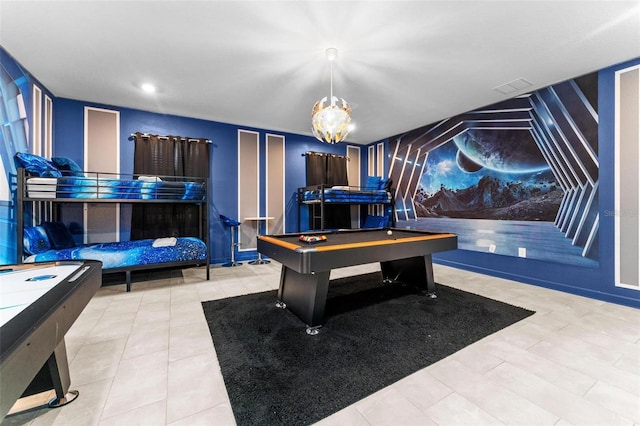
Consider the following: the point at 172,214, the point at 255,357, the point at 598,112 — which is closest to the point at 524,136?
the point at 598,112

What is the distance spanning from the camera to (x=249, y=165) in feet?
16.9

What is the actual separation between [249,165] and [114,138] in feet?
6.96

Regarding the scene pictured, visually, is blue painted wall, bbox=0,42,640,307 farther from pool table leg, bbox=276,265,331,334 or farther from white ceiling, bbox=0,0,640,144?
pool table leg, bbox=276,265,331,334

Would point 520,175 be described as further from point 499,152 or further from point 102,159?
point 102,159

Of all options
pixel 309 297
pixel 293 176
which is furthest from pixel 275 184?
pixel 309 297

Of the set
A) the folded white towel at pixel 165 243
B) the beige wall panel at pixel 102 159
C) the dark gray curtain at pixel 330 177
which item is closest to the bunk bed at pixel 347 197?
the dark gray curtain at pixel 330 177

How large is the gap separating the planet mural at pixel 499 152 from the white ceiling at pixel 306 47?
0.62 metres

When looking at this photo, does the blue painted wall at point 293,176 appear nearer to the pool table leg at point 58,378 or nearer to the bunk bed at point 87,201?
the bunk bed at point 87,201

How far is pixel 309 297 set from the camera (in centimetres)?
235

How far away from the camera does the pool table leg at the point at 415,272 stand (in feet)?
10.4

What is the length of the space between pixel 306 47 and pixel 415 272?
9.31 ft

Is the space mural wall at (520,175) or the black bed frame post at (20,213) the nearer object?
the black bed frame post at (20,213)

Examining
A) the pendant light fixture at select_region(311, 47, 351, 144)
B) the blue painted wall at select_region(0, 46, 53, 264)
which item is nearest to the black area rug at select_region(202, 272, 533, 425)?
the pendant light fixture at select_region(311, 47, 351, 144)

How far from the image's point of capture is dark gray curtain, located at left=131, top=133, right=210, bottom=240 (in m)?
4.19
